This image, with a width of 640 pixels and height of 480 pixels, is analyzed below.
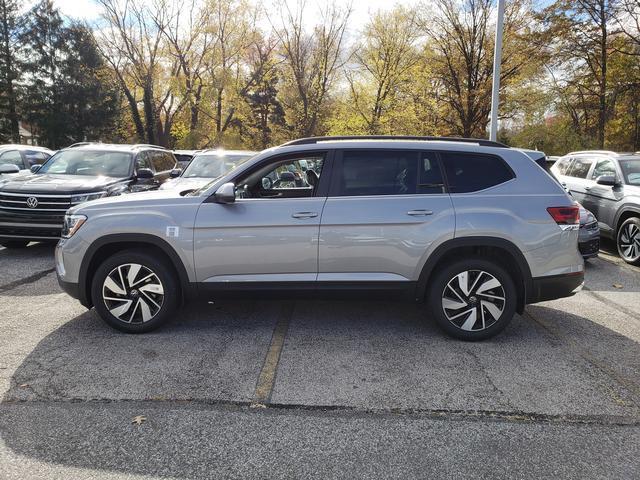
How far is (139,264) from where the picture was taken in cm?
425

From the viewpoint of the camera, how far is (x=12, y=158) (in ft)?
38.5

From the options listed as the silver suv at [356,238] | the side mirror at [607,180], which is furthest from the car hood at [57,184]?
the side mirror at [607,180]

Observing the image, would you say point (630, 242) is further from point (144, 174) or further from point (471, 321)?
point (144, 174)

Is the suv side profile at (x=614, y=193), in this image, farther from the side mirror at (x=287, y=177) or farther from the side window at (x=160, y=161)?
the side window at (x=160, y=161)

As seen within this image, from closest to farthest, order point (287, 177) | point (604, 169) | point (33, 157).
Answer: point (287, 177) → point (604, 169) → point (33, 157)

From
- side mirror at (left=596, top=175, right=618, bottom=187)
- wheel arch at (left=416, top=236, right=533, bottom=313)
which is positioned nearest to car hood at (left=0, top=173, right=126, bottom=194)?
wheel arch at (left=416, top=236, right=533, bottom=313)

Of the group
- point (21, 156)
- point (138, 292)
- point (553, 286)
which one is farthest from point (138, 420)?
point (21, 156)

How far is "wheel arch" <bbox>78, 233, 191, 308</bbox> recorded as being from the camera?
4.21 metres

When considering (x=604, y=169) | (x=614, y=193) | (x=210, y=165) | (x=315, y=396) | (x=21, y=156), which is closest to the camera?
(x=315, y=396)

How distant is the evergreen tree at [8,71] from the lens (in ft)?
122

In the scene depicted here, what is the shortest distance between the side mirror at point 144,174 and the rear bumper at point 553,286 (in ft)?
23.7

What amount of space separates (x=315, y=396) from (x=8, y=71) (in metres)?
44.6

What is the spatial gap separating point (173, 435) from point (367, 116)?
88.4 feet

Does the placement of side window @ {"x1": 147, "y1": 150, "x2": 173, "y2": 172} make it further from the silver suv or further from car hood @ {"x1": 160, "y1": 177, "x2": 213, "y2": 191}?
the silver suv
